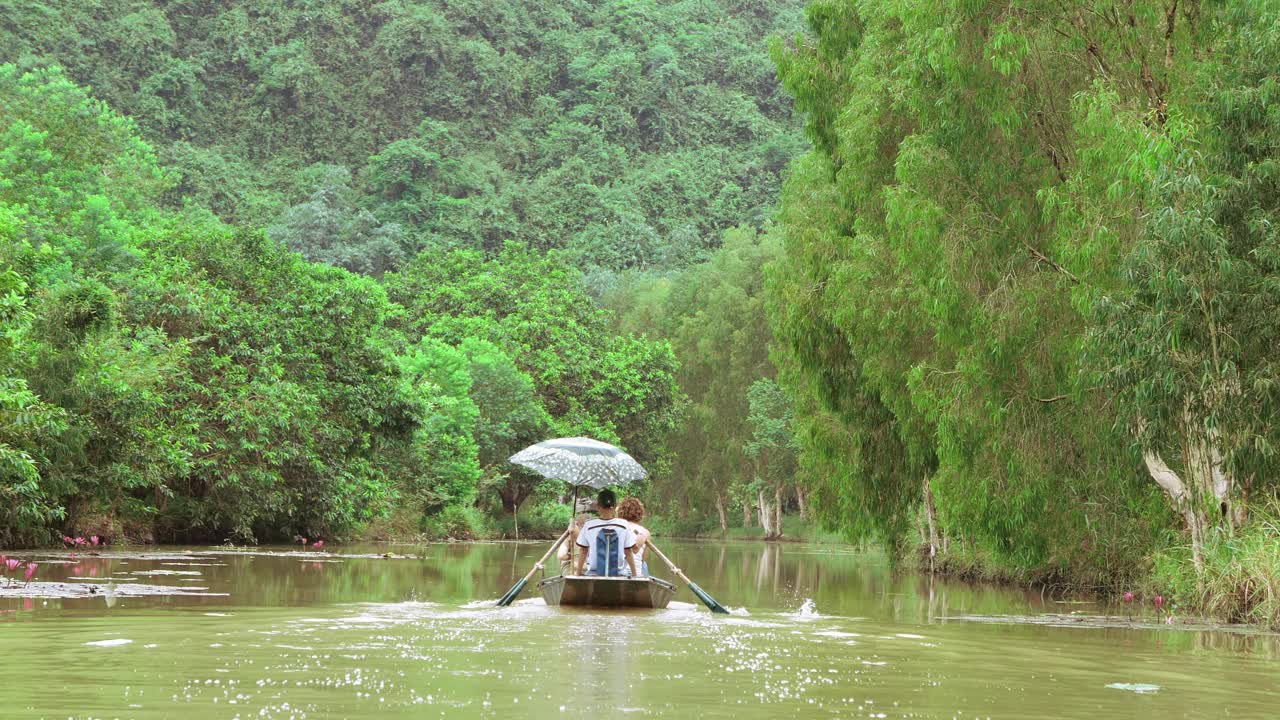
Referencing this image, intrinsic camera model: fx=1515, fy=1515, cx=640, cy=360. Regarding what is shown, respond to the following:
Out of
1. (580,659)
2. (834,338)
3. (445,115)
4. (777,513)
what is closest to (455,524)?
(777,513)

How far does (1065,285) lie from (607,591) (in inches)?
285

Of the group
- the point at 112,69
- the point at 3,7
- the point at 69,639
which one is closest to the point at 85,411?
the point at 69,639

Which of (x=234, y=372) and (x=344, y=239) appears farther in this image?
(x=344, y=239)

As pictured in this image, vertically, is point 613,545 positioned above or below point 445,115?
below

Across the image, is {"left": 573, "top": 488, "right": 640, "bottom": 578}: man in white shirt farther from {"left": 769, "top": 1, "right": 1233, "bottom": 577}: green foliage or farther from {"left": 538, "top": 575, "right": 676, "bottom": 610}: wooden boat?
{"left": 769, "top": 1, "right": 1233, "bottom": 577}: green foliage

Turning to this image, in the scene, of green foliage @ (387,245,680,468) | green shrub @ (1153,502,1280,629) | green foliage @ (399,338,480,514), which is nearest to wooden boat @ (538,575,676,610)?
green shrub @ (1153,502,1280,629)

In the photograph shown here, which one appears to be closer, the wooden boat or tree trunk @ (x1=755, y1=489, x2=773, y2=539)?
the wooden boat

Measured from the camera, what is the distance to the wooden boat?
16281 mm

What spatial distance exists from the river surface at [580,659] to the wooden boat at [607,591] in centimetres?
30

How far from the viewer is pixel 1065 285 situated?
62.8ft

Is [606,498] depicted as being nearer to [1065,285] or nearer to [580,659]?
[580,659]

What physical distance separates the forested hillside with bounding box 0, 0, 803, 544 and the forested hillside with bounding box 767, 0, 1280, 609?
1286cm

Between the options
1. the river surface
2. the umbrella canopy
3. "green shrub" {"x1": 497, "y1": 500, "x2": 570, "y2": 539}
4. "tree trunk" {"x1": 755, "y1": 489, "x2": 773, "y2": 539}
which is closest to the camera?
the river surface

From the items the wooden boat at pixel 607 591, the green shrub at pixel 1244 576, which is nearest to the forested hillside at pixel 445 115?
the wooden boat at pixel 607 591
